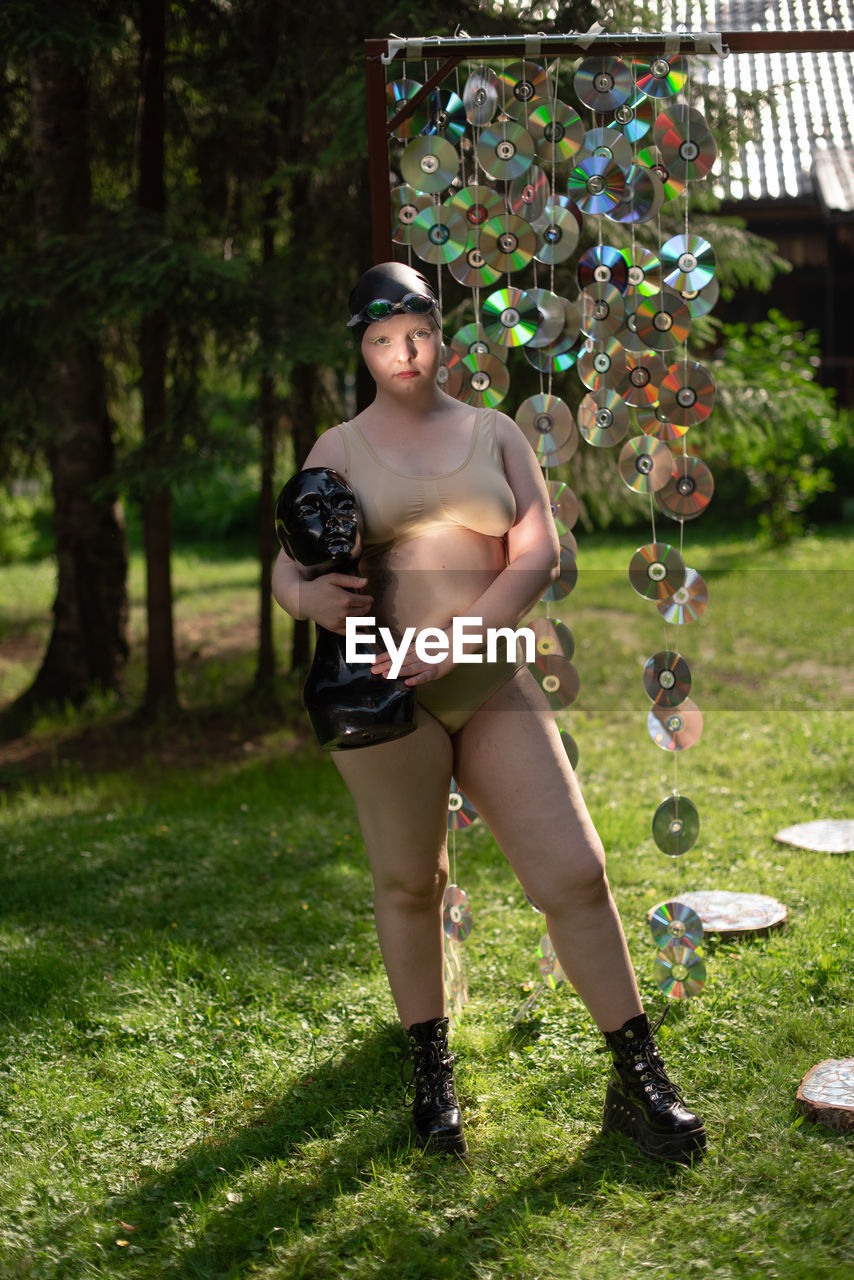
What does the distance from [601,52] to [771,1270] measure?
2810 mm

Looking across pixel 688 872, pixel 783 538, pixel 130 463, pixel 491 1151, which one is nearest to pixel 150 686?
pixel 130 463

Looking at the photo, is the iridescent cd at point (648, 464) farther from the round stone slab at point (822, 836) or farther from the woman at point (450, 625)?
the round stone slab at point (822, 836)

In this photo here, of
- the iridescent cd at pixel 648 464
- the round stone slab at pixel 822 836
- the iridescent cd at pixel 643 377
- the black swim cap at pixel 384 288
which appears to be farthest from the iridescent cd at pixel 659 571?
the round stone slab at pixel 822 836

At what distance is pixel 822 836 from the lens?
4.95 meters

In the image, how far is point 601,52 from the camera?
303 cm

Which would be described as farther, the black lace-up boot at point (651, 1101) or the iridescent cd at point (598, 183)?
the iridescent cd at point (598, 183)

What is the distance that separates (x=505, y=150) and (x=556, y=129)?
0.15 metres

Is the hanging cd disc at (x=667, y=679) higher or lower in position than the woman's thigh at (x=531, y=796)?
higher

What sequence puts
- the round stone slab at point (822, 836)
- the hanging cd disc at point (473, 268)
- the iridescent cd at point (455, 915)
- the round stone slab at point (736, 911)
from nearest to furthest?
the hanging cd disc at point (473, 268)
the iridescent cd at point (455, 915)
the round stone slab at point (736, 911)
the round stone slab at point (822, 836)

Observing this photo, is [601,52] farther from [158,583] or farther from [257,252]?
[257,252]

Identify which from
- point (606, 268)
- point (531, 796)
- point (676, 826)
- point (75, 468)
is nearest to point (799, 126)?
point (75, 468)

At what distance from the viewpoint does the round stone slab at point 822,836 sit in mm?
4805

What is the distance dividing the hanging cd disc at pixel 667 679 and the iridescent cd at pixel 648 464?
45 centimetres

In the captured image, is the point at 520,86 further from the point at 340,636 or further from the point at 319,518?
the point at 340,636
